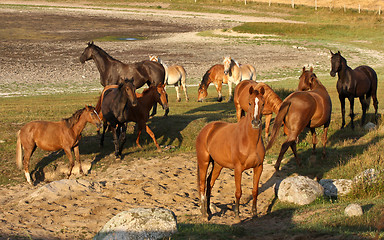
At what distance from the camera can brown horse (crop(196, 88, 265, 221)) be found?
28.7 ft

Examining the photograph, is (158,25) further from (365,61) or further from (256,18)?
(365,61)

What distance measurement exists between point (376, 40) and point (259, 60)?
1807cm

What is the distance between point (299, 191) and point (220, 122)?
2.29 m

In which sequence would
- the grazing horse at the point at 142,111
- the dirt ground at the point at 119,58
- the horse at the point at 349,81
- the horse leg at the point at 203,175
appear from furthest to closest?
1. the horse at the point at 349,81
2. the grazing horse at the point at 142,111
3. the dirt ground at the point at 119,58
4. the horse leg at the point at 203,175

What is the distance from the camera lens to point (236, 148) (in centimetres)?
932

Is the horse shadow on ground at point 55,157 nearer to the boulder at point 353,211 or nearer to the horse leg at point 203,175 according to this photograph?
the horse leg at point 203,175

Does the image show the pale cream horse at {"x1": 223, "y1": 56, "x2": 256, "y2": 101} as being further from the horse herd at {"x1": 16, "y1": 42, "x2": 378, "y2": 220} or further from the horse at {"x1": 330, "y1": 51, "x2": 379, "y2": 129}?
the horse at {"x1": 330, "y1": 51, "x2": 379, "y2": 129}

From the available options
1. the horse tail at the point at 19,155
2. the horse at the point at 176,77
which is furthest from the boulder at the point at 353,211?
the horse at the point at 176,77

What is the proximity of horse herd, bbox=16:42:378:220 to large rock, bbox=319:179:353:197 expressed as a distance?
150 cm

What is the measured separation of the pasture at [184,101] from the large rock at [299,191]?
23 cm

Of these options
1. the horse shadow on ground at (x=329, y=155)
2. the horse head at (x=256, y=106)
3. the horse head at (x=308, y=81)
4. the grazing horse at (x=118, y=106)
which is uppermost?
the horse head at (x=256, y=106)

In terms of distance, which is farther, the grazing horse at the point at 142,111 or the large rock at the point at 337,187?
the grazing horse at the point at 142,111

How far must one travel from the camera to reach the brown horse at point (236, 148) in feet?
28.7

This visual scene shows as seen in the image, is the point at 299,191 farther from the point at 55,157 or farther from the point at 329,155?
the point at 55,157
